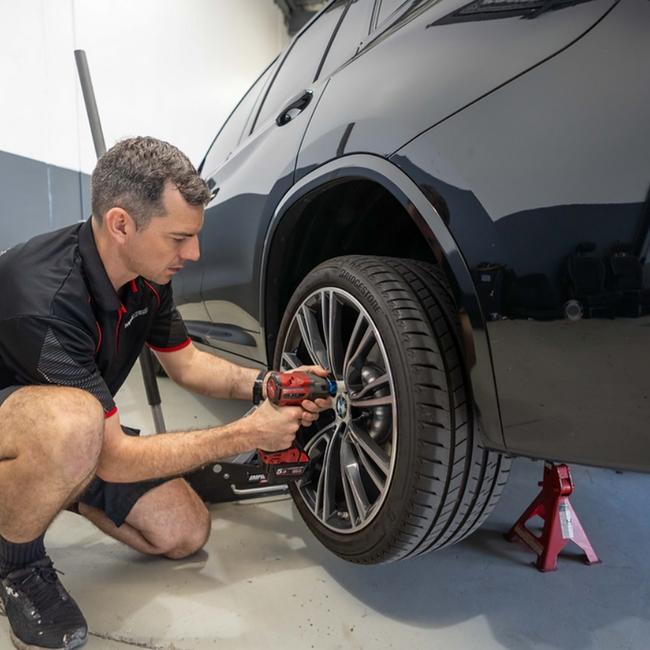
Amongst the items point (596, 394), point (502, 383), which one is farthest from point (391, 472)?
point (596, 394)

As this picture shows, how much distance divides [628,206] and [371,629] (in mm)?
885

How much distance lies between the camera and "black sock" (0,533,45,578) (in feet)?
3.90

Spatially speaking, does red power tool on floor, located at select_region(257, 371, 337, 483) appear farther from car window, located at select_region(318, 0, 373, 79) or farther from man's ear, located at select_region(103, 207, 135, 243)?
car window, located at select_region(318, 0, 373, 79)

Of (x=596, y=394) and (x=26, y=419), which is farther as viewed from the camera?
(x=26, y=419)

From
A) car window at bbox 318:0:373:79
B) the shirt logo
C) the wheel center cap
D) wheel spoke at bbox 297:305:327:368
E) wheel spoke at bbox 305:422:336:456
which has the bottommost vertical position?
wheel spoke at bbox 305:422:336:456

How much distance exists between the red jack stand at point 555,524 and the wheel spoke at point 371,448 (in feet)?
1.64

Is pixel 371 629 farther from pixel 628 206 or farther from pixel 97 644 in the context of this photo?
pixel 628 206

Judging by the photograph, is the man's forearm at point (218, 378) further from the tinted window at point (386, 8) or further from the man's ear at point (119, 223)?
the tinted window at point (386, 8)

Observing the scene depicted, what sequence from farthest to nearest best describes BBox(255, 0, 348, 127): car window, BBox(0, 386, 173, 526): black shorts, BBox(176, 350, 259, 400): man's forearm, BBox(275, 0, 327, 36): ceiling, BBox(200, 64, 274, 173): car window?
BBox(275, 0, 327, 36): ceiling
BBox(200, 64, 274, 173): car window
BBox(255, 0, 348, 127): car window
BBox(176, 350, 259, 400): man's forearm
BBox(0, 386, 173, 526): black shorts

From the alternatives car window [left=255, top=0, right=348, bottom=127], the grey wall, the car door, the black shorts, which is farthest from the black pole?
the grey wall

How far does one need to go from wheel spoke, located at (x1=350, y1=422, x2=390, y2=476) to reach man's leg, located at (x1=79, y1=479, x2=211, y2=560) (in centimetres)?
53

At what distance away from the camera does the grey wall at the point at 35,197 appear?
3.20 meters

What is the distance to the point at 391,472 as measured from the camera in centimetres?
102

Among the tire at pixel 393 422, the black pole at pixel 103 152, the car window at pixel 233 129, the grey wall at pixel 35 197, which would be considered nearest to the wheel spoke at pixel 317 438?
the tire at pixel 393 422
